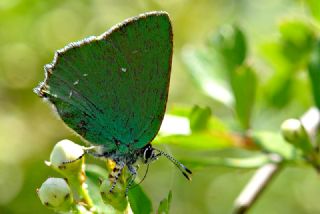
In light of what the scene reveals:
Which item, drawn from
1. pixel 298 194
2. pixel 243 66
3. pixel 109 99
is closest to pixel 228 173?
pixel 298 194

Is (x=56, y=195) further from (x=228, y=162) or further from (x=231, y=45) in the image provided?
(x=231, y=45)

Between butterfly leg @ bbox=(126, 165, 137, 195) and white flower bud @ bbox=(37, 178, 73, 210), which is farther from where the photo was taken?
butterfly leg @ bbox=(126, 165, 137, 195)

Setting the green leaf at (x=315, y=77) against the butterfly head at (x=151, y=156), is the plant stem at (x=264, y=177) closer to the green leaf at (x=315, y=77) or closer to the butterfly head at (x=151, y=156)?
the green leaf at (x=315, y=77)

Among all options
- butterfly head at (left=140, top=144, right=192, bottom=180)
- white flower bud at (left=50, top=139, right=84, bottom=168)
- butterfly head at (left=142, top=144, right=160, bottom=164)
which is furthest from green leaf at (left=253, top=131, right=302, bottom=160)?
white flower bud at (left=50, top=139, right=84, bottom=168)

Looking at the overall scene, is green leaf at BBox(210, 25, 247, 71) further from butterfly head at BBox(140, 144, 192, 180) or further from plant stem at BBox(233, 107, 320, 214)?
butterfly head at BBox(140, 144, 192, 180)

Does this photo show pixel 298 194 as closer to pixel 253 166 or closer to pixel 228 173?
pixel 228 173
